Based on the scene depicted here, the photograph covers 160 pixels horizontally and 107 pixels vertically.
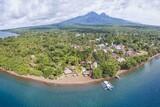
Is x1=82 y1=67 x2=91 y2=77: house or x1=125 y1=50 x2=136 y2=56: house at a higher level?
x1=82 y1=67 x2=91 y2=77: house

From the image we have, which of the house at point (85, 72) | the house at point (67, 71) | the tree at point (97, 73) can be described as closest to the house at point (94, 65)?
Result: the house at point (85, 72)

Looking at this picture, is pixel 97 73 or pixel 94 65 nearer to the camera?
pixel 97 73

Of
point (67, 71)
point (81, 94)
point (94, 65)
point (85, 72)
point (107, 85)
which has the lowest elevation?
point (81, 94)

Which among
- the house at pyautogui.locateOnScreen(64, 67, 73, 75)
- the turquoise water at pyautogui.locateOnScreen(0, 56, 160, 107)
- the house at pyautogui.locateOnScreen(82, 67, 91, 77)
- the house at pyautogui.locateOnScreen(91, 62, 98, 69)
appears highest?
Result: the house at pyautogui.locateOnScreen(91, 62, 98, 69)

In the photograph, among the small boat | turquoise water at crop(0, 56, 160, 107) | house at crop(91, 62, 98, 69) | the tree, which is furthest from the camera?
house at crop(91, 62, 98, 69)

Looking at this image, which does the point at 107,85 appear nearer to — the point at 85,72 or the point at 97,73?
the point at 97,73

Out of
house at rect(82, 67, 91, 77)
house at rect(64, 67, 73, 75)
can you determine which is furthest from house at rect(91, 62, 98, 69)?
house at rect(64, 67, 73, 75)

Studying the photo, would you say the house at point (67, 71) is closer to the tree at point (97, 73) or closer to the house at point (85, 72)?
the house at point (85, 72)

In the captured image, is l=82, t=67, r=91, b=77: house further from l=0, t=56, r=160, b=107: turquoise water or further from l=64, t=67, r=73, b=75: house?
l=0, t=56, r=160, b=107: turquoise water

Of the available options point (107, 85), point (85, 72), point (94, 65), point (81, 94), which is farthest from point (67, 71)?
point (81, 94)
